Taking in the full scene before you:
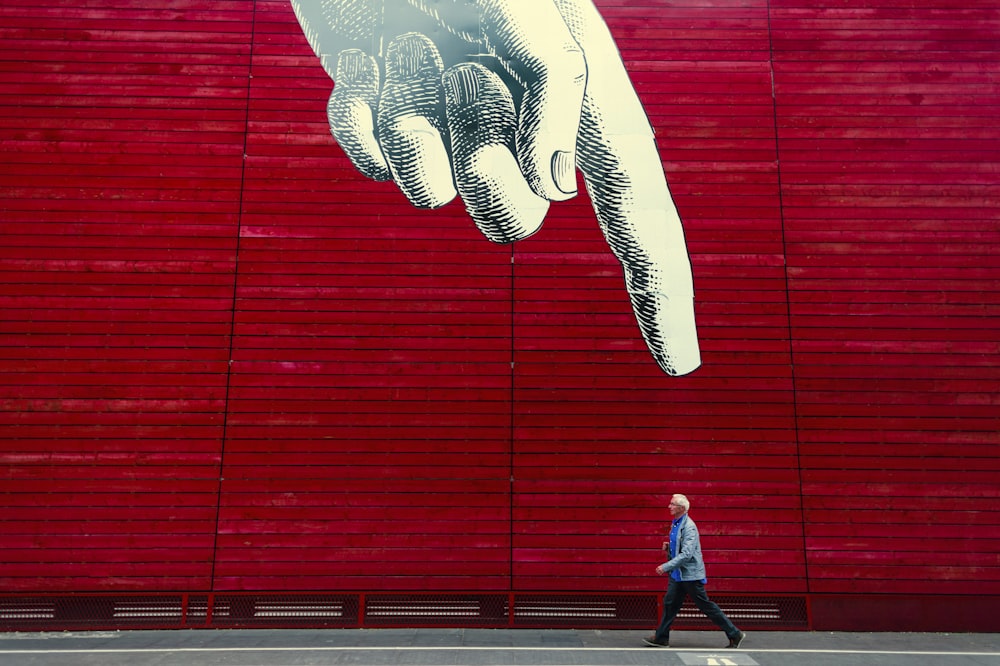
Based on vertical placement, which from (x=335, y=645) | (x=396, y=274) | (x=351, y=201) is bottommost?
(x=335, y=645)

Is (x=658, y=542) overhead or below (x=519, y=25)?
below

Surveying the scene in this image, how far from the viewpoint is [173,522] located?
765 cm

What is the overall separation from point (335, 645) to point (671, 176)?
611 cm

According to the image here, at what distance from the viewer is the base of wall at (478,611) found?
294 inches

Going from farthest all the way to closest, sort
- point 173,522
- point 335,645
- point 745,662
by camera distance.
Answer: point 173,522, point 335,645, point 745,662

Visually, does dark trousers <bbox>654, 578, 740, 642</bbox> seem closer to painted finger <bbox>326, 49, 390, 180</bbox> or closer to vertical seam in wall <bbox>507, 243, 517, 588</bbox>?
vertical seam in wall <bbox>507, 243, 517, 588</bbox>

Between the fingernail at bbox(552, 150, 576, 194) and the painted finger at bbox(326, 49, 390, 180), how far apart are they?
6.26ft

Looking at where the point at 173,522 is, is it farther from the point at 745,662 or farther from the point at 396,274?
the point at 745,662

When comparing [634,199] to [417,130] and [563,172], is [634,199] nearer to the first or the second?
[563,172]

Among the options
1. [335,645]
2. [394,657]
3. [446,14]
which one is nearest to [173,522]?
[335,645]

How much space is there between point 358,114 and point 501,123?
1642 mm

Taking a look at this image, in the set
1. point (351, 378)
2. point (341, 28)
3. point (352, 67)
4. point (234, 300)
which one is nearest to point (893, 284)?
point (351, 378)

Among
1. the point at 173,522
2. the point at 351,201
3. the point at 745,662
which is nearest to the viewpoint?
the point at 745,662

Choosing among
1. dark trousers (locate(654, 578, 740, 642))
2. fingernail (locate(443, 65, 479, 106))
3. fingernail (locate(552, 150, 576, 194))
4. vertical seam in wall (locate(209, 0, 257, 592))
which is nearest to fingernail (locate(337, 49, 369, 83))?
fingernail (locate(443, 65, 479, 106))
